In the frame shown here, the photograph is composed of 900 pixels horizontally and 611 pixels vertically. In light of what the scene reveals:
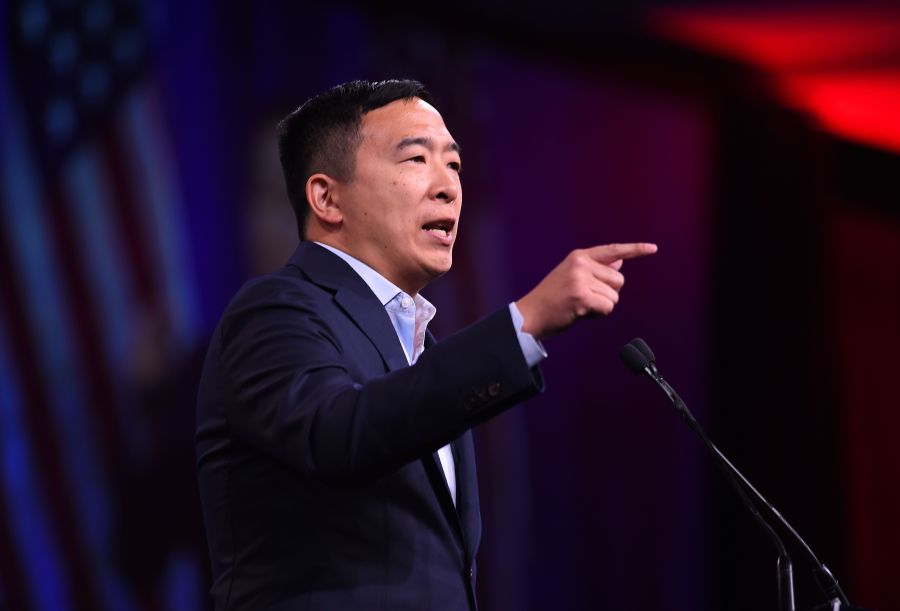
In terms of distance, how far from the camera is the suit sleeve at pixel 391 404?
3.73ft

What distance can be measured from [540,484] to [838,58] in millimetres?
1833

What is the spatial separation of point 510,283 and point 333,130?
1938 millimetres

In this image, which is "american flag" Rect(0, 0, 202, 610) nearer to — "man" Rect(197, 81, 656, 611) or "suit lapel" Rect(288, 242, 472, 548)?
"man" Rect(197, 81, 656, 611)

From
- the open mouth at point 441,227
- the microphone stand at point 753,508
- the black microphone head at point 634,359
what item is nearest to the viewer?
the microphone stand at point 753,508

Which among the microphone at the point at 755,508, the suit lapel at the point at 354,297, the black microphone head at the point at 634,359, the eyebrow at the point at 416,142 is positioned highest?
the eyebrow at the point at 416,142

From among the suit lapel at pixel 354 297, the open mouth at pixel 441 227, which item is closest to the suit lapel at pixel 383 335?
the suit lapel at pixel 354 297

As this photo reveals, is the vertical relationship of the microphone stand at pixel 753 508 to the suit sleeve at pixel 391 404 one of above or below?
below

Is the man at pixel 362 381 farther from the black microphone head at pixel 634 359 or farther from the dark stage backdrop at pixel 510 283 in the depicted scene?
the dark stage backdrop at pixel 510 283

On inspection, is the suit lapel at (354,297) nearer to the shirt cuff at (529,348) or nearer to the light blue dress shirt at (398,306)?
the light blue dress shirt at (398,306)

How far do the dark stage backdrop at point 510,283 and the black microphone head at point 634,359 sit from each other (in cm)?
169

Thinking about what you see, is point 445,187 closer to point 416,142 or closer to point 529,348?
point 416,142

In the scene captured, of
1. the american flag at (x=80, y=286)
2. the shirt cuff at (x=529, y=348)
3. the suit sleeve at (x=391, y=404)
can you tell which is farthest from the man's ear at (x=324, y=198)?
the american flag at (x=80, y=286)

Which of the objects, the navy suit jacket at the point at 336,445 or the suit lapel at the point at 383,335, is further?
the suit lapel at the point at 383,335

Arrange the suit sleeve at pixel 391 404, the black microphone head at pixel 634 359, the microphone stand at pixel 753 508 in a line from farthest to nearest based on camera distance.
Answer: the black microphone head at pixel 634 359
the microphone stand at pixel 753 508
the suit sleeve at pixel 391 404
